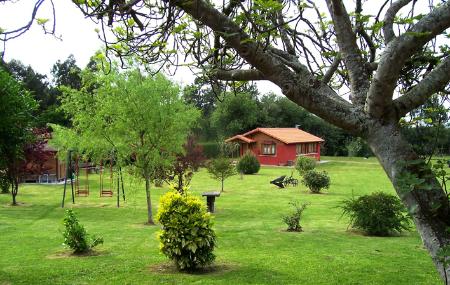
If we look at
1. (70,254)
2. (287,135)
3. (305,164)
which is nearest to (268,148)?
(287,135)

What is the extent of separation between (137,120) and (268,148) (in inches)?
1398

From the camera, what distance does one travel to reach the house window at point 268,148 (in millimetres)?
50562

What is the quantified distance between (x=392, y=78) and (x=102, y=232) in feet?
40.7

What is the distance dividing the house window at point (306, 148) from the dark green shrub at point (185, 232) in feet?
141

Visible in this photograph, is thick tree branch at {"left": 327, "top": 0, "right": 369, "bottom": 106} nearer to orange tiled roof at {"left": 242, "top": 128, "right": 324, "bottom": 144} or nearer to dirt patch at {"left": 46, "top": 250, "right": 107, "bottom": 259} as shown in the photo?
dirt patch at {"left": 46, "top": 250, "right": 107, "bottom": 259}

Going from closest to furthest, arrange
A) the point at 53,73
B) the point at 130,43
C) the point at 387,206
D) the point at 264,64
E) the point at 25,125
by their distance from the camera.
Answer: the point at 264,64, the point at 130,43, the point at 25,125, the point at 387,206, the point at 53,73

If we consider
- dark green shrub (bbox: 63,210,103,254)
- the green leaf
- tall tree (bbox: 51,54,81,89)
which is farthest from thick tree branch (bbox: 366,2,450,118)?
tall tree (bbox: 51,54,81,89)

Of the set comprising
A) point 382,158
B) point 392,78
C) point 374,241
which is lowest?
point 374,241

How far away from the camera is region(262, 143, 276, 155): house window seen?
5056 centimetres

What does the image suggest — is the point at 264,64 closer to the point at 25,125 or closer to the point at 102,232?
the point at 25,125

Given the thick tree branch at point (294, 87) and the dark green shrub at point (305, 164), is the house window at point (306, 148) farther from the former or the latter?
the thick tree branch at point (294, 87)

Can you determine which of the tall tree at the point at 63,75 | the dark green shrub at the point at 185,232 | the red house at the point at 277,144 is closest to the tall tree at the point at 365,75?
the dark green shrub at the point at 185,232

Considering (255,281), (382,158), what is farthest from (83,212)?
(382,158)

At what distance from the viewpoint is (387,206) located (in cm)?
1326
